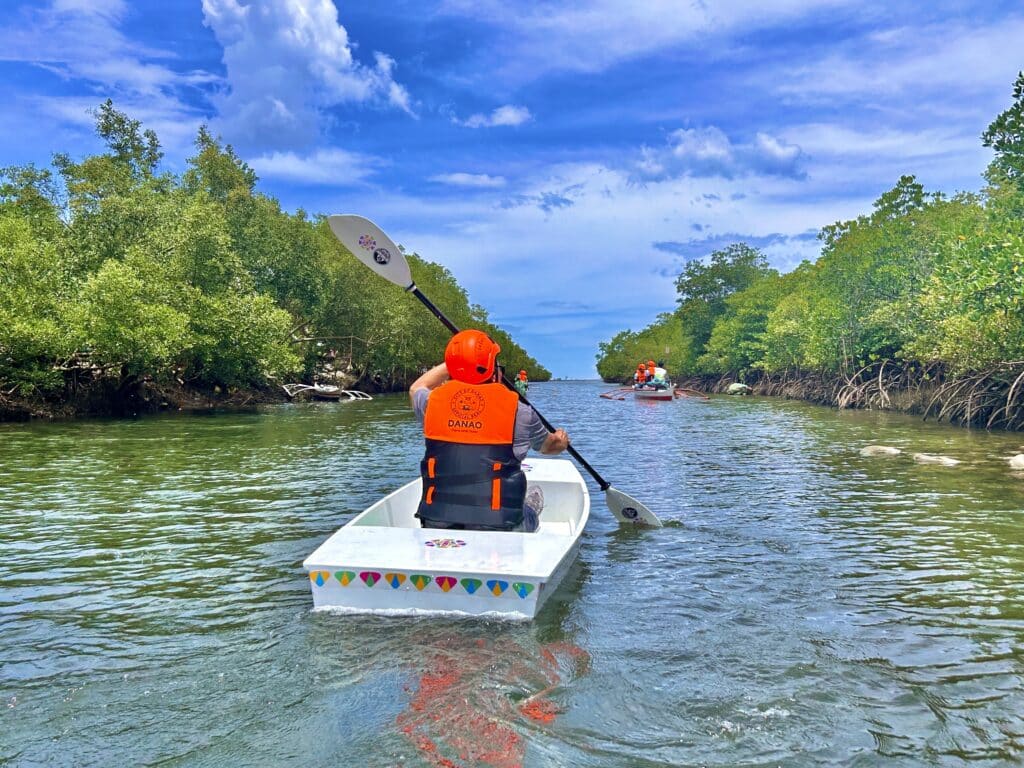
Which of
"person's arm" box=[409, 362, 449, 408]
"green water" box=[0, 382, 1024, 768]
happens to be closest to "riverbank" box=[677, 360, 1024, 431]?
"green water" box=[0, 382, 1024, 768]

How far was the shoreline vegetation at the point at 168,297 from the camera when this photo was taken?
26031 mm

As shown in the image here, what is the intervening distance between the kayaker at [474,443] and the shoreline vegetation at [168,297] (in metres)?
23.1

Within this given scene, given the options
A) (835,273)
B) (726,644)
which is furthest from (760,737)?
(835,273)

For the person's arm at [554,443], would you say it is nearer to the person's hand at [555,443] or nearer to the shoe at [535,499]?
the person's hand at [555,443]

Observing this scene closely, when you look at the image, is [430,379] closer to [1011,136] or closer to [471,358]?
[471,358]

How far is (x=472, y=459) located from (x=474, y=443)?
0.51 feet

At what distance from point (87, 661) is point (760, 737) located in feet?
15.0

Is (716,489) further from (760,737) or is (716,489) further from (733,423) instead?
(733,423)

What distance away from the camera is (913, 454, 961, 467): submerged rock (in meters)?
14.9

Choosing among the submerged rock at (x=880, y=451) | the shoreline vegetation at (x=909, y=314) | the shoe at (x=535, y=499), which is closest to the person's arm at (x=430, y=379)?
the shoe at (x=535, y=499)

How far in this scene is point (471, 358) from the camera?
249 inches

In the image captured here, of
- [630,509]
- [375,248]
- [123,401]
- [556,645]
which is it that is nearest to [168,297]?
[123,401]

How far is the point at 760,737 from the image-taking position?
4145 millimetres

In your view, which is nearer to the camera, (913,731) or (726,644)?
(913,731)
